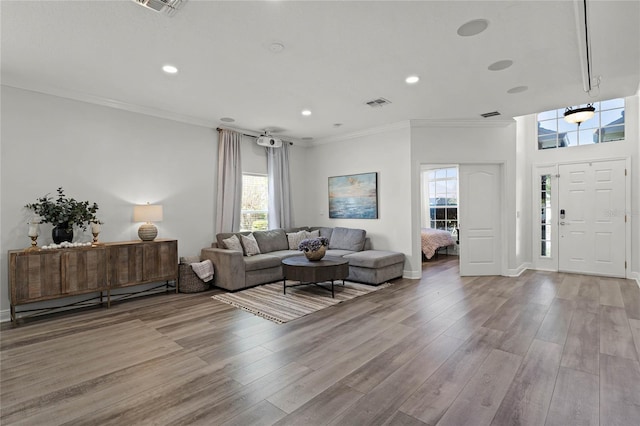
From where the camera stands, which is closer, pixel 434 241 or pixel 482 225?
pixel 482 225

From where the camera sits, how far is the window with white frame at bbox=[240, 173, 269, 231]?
254 inches

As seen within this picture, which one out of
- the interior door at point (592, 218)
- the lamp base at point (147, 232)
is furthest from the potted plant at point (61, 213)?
the interior door at point (592, 218)

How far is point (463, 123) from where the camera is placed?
18.7 ft

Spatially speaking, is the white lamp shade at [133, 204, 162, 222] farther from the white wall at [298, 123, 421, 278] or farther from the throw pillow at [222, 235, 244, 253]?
the white wall at [298, 123, 421, 278]

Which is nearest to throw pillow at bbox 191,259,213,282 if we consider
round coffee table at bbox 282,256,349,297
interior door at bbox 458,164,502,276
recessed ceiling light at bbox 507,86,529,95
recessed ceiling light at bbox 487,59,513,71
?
round coffee table at bbox 282,256,349,297

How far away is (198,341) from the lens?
3.10m

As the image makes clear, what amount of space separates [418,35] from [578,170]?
4.91m

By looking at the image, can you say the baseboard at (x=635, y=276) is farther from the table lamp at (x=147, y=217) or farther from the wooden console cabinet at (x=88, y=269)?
the table lamp at (x=147, y=217)

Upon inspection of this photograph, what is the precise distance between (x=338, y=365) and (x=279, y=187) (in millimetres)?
4711

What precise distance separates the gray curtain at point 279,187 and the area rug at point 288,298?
67.9 inches

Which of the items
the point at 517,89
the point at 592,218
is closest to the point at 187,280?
the point at 517,89

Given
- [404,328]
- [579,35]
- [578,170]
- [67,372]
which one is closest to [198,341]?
[67,372]

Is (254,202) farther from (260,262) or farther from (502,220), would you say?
(502,220)

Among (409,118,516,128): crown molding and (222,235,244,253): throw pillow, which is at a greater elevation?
(409,118,516,128): crown molding
